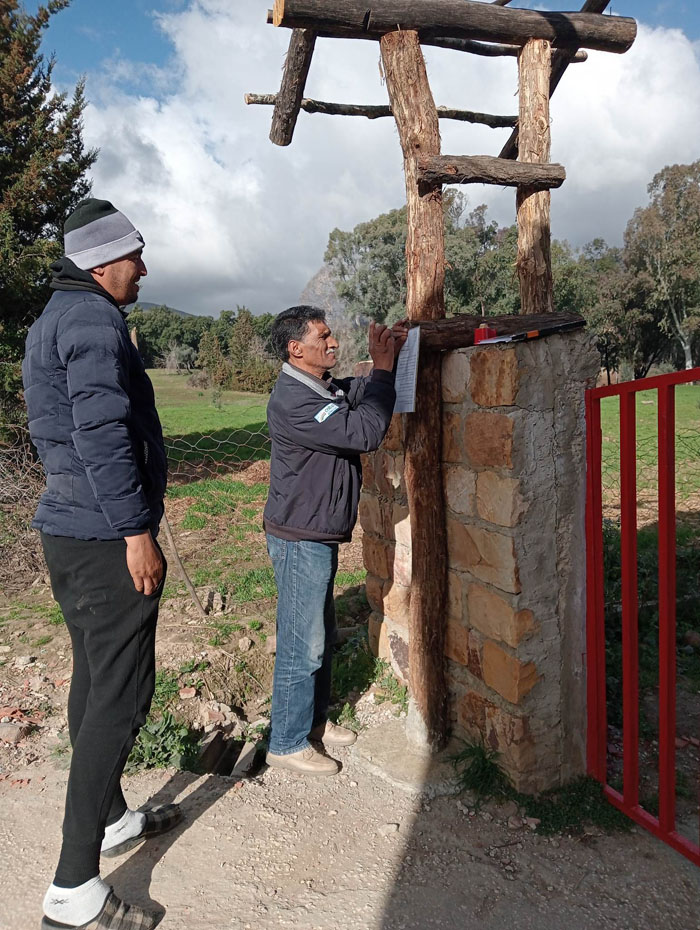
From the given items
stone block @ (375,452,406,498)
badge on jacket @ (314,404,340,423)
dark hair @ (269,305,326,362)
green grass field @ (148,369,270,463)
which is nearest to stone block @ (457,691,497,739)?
stone block @ (375,452,406,498)

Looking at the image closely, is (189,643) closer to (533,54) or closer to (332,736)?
(332,736)

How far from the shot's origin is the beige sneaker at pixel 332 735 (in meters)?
3.25

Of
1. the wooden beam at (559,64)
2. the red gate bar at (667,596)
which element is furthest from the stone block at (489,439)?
the wooden beam at (559,64)

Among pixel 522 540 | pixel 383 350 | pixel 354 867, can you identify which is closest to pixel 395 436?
pixel 383 350

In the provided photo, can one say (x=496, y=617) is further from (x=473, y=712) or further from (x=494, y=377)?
(x=494, y=377)

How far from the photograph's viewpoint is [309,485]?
284cm

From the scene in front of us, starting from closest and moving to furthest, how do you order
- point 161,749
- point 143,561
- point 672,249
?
point 143,561
point 161,749
point 672,249

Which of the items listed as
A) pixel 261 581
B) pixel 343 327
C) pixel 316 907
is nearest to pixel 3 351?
pixel 261 581

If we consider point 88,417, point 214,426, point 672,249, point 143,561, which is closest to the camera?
point 88,417

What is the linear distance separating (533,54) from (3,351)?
7.27 m

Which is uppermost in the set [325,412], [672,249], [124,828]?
[672,249]

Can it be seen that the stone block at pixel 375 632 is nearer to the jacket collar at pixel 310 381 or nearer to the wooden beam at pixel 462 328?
the jacket collar at pixel 310 381

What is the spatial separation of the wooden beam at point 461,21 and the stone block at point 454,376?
1.53m

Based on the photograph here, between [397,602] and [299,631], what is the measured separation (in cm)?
81
